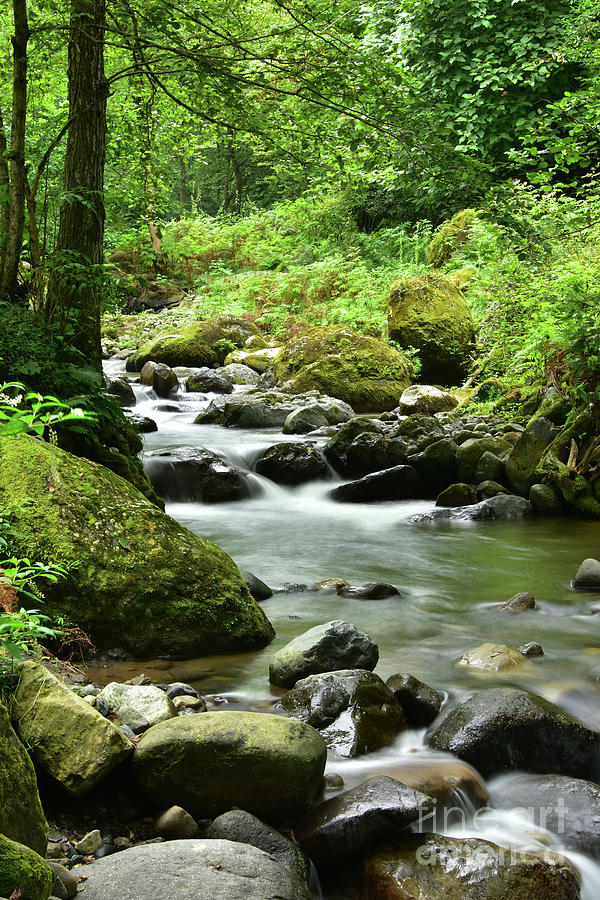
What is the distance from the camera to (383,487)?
31.2 ft

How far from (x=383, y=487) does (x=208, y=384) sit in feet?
24.4

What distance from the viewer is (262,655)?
455cm

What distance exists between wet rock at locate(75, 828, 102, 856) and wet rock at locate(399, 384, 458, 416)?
10.9m

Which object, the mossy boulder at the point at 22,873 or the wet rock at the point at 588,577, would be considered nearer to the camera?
the mossy boulder at the point at 22,873

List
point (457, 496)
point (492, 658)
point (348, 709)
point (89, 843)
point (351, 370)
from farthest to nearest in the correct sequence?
point (351, 370) < point (457, 496) < point (492, 658) < point (348, 709) < point (89, 843)

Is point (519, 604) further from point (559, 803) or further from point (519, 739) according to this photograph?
point (559, 803)

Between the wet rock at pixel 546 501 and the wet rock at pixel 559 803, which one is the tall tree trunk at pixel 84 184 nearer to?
the wet rock at pixel 559 803

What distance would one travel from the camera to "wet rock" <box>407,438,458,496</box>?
9617 mm

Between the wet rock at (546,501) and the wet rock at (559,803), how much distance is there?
5537 millimetres

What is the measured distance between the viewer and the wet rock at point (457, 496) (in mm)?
8914

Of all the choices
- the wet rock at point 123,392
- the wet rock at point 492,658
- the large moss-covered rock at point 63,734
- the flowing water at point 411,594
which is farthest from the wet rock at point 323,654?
the wet rock at point 123,392

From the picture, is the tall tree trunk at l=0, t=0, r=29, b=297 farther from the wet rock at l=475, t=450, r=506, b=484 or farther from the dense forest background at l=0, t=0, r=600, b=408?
the wet rock at l=475, t=450, r=506, b=484

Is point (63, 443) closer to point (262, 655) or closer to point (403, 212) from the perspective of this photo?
point (262, 655)

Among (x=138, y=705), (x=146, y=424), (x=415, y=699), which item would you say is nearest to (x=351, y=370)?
(x=146, y=424)
